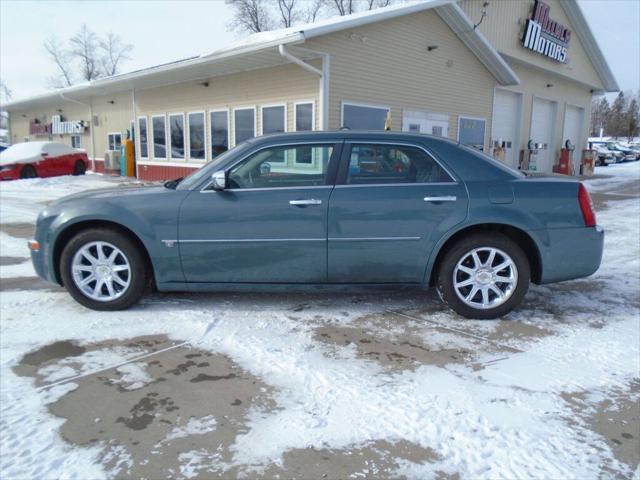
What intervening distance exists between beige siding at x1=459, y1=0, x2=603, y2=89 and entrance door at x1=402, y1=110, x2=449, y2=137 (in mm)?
4478

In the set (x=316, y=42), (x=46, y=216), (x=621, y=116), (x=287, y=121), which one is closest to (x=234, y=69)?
(x=287, y=121)

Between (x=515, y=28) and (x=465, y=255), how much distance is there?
1756 cm

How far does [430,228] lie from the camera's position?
163 inches

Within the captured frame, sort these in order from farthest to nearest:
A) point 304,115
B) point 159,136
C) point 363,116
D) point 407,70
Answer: point 159,136, point 407,70, point 363,116, point 304,115

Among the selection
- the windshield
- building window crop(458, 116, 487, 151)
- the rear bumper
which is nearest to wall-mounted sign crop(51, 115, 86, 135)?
building window crop(458, 116, 487, 151)

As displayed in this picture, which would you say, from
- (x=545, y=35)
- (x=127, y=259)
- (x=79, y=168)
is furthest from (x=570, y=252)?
(x=79, y=168)

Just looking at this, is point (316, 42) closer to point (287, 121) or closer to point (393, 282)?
point (287, 121)

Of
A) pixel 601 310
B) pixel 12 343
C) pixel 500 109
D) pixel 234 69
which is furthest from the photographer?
pixel 500 109

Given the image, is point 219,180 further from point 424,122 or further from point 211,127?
point 211,127

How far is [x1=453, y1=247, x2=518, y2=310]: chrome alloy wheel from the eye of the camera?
4.21 meters

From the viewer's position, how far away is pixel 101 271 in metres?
4.34

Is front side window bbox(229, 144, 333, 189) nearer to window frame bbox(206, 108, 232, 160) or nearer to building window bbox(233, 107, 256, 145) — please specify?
building window bbox(233, 107, 256, 145)

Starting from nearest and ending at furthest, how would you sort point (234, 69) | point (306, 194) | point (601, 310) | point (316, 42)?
point (306, 194), point (601, 310), point (316, 42), point (234, 69)

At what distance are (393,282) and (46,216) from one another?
121 inches
